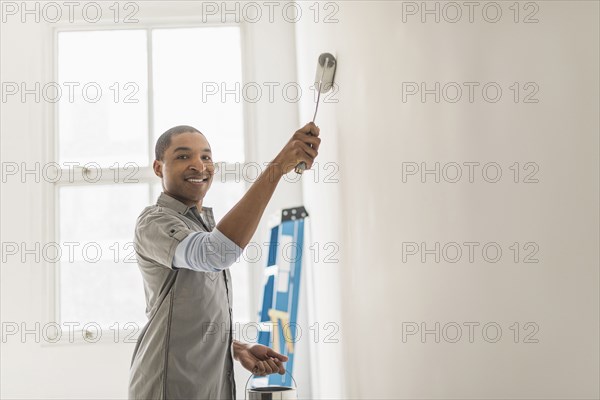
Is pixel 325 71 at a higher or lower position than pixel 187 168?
higher

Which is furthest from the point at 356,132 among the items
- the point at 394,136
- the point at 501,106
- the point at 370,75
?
the point at 501,106

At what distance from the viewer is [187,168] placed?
1.63 m

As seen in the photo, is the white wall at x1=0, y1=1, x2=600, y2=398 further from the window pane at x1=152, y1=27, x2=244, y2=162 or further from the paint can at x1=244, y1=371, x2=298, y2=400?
the window pane at x1=152, y1=27, x2=244, y2=162

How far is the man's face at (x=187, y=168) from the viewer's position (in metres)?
1.63

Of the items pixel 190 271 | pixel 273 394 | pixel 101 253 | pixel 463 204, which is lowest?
pixel 273 394

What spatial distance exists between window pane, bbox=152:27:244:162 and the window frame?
0.05 m

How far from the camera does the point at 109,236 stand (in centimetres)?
395

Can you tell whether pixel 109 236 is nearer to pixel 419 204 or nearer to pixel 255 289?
pixel 255 289

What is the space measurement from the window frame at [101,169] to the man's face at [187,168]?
2.31 m

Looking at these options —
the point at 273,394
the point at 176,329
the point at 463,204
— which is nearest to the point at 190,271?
the point at 176,329

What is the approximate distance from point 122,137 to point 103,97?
270 mm

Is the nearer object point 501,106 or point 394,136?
point 501,106

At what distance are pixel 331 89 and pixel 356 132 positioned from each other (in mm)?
493

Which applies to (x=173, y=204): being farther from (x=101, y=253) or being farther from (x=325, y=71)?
(x=101, y=253)
